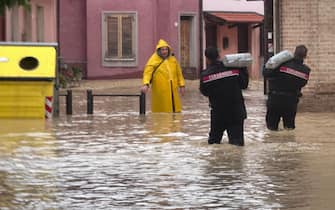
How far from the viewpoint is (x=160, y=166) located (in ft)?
42.2

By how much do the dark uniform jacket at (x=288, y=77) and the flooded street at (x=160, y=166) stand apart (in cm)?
72

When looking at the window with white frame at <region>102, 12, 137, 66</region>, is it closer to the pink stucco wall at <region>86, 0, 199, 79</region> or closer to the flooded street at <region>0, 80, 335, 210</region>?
the pink stucco wall at <region>86, 0, 199, 79</region>

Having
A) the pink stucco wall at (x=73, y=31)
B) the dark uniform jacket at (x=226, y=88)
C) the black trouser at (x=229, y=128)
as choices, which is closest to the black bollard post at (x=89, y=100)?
the black trouser at (x=229, y=128)

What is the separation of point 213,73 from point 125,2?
96.8 feet

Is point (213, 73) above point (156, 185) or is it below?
above

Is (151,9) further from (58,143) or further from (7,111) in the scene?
(58,143)

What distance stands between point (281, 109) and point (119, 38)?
1074 inches

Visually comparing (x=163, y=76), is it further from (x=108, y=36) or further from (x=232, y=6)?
(x=232, y=6)

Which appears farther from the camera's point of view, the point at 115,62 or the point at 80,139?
the point at 115,62

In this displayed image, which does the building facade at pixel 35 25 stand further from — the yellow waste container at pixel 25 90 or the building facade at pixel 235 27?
the yellow waste container at pixel 25 90

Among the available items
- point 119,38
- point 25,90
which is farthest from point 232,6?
point 25,90

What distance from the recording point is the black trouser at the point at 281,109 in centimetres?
1694

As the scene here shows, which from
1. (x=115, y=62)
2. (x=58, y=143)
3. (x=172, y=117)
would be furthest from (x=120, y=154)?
(x=115, y=62)

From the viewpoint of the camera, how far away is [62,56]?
143ft
